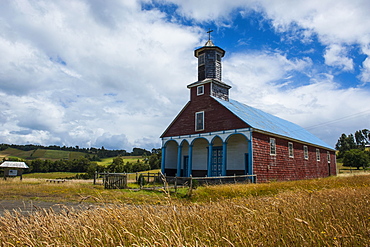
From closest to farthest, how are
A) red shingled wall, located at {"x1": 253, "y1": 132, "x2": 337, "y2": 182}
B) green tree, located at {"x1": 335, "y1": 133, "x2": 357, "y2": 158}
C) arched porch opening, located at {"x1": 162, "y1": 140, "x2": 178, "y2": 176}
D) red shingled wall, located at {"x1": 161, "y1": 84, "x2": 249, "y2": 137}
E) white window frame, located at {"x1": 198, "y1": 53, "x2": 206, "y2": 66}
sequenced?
red shingled wall, located at {"x1": 253, "y1": 132, "x2": 337, "y2": 182} → red shingled wall, located at {"x1": 161, "y1": 84, "x2": 249, "y2": 137} → white window frame, located at {"x1": 198, "y1": 53, "x2": 206, "y2": 66} → arched porch opening, located at {"x1": 162, "y1": 140, "x2": 178, "y2": 176} → green tree, located at {"x1": 335, "y1": 133, "x2": 357, "y2": 158}

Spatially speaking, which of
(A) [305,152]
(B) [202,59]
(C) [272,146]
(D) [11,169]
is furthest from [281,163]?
(D) [11,169]

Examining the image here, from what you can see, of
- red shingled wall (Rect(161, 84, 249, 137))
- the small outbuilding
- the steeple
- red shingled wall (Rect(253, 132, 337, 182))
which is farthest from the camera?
the small outbuilding

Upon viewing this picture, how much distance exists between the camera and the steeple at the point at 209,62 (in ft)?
89.0

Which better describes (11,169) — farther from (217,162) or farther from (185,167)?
(217,162)

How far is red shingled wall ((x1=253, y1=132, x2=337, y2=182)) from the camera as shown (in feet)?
71.3

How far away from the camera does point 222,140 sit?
2314 centimetres

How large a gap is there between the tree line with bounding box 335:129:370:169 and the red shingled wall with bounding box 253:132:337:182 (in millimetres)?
37969

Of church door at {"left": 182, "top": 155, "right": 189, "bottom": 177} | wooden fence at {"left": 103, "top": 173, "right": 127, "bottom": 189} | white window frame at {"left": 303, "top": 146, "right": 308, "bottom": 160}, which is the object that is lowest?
wooden fence at {"left": 103, "top": 173, "right": 127, "bottom": 189}

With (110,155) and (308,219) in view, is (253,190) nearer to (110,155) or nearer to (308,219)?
(308,219)

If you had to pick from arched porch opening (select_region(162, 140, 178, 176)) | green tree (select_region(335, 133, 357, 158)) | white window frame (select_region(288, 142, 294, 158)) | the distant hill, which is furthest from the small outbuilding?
green tree (select_region(335, 133, 357, 158))

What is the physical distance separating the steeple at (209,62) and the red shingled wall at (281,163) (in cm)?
847

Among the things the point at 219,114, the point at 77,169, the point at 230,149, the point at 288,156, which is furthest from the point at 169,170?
the point at 77,169

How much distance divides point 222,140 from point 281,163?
6.27 meters

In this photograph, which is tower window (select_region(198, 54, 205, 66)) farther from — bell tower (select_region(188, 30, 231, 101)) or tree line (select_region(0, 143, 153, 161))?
tree line (select_region(0, 143, 153, 161))
